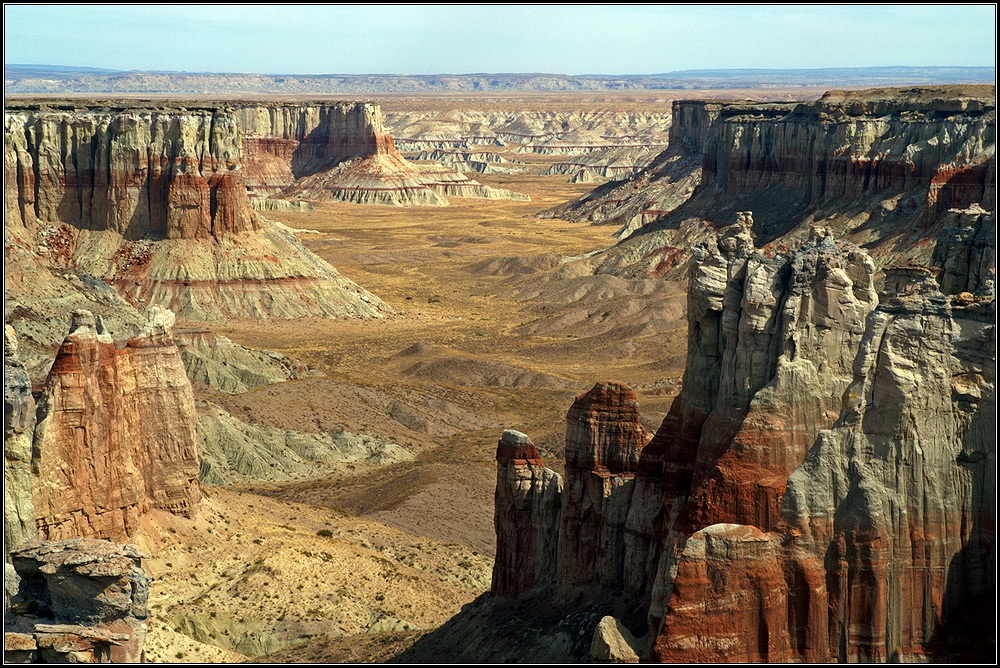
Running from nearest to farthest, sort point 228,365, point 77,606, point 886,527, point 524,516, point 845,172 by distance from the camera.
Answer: point 886,527
point 77,606
point 524,516
point 228,365
point 845,172

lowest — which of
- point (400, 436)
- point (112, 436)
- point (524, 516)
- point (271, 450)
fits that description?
point (400, 436)

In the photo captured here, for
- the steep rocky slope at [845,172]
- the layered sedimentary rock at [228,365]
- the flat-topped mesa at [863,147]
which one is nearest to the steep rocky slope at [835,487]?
the layered sedimentary rock at [228,365]

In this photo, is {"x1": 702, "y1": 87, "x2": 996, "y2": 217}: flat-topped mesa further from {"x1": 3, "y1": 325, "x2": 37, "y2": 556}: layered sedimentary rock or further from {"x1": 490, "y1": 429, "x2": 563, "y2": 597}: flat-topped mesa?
{"x1": 3, "y1": 325, "x2": 37, "y2": 556}: layered sedimentary rock

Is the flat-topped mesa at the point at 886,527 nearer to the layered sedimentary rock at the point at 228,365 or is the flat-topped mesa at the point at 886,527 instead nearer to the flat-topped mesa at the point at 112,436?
the flat-topped mesa at the point at 112,436

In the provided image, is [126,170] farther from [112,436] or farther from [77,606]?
[77,606]

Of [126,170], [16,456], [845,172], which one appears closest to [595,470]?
[16,456]

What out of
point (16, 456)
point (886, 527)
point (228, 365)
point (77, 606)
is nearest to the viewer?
point (886, 527)

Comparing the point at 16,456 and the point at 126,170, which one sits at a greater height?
the point at 126,170
